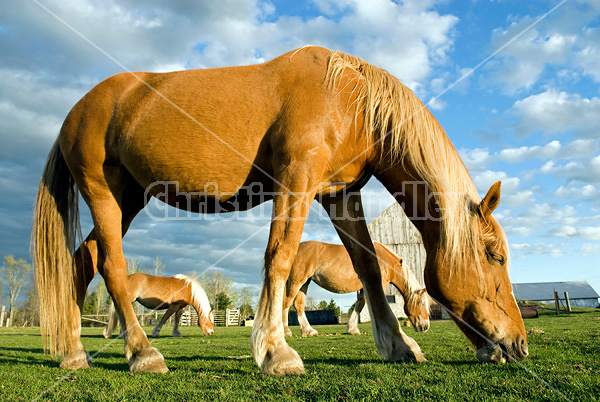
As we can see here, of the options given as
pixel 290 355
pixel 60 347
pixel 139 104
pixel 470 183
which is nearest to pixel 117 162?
pixel 139 104

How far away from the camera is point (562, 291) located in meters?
48.2

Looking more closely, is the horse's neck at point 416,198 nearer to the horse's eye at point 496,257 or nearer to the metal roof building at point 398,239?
the horse's eye at point 496,257

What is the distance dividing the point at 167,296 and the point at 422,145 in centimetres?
1164

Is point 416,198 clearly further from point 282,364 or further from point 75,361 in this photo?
point 75,361

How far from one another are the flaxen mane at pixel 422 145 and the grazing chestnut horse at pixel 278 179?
0.4 inches

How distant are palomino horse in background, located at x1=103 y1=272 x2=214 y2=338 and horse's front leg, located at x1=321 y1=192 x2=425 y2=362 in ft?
32.3

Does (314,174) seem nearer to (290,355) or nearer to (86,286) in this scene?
(290,355)

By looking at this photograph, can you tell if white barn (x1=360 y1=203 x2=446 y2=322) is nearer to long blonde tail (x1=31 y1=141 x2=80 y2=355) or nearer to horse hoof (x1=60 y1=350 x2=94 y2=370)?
long blonde tail (x1=31 y1=141 x2=80 y2=355)

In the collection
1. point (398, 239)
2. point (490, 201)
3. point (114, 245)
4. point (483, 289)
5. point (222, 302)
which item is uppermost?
point (398, 239)

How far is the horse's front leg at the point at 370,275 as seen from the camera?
3246mm

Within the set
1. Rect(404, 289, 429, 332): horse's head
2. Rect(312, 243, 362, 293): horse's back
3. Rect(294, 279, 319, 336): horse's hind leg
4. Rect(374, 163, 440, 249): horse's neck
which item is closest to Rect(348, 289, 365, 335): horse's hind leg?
Rect(312, 243, 362, 293): horse's back

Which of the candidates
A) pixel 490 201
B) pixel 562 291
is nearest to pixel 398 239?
pixel 490 201

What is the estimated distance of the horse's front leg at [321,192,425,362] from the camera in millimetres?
3246

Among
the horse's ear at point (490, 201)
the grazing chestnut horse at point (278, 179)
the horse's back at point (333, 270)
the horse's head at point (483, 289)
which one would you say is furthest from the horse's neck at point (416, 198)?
the horse's back at point (333, 270)
